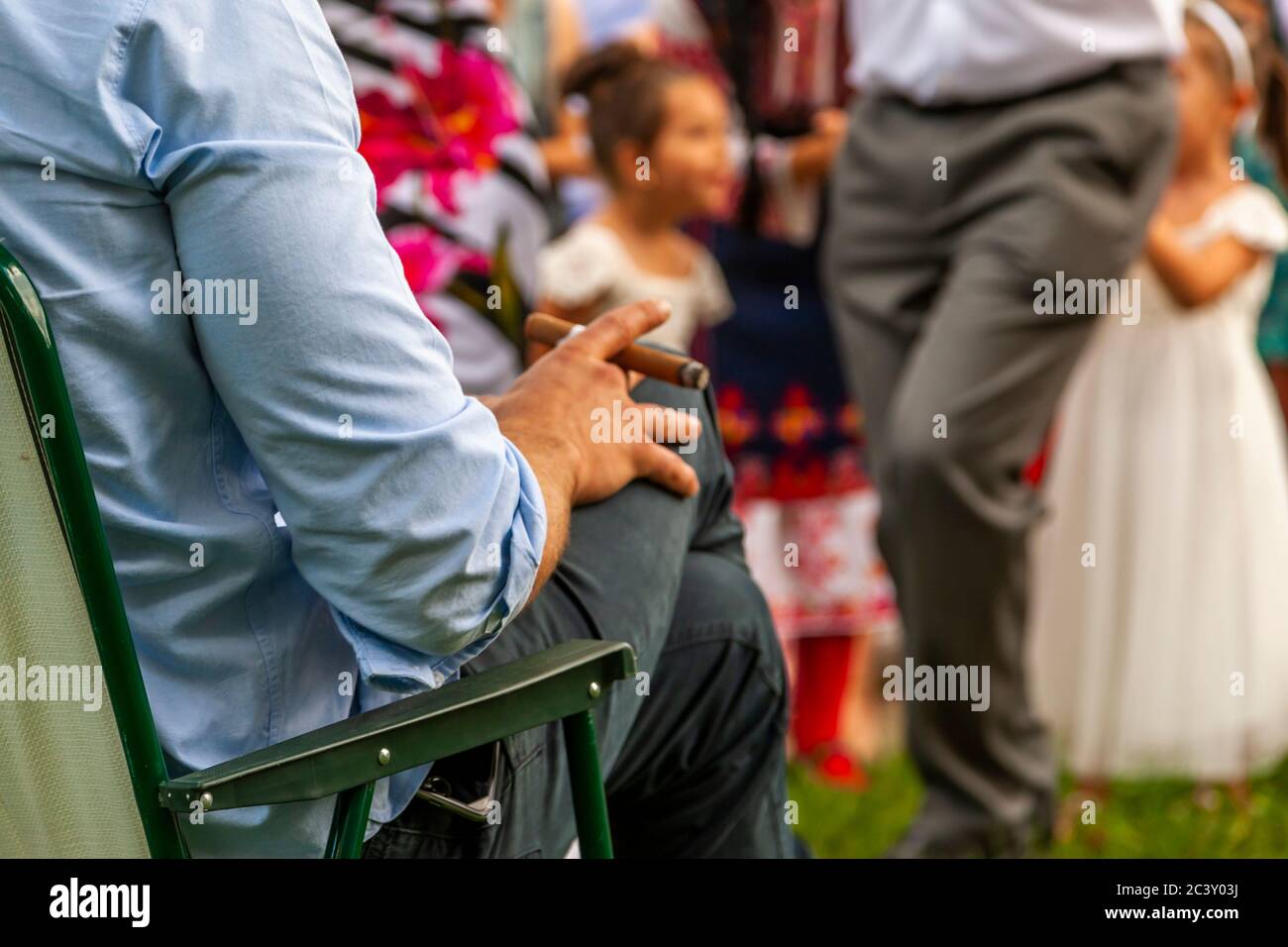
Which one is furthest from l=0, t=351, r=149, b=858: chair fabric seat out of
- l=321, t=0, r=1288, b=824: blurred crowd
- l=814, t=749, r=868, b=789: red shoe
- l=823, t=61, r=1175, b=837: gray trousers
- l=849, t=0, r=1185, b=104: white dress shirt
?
l=814, t=749, r=868, b=789: red shoe

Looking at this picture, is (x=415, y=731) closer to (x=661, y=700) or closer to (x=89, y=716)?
(x=89, y=716)

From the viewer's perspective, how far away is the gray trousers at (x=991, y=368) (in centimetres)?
267

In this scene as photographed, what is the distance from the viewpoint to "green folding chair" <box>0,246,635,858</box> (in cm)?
115

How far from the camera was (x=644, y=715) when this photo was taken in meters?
1.64

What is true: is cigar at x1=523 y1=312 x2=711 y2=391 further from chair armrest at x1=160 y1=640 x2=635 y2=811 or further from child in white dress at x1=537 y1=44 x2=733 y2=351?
child in white dress at x1=537 y1=44 x2=733 y2=351

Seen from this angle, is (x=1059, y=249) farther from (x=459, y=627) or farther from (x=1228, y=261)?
(x=459, y=627)

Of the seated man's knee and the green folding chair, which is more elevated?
the green folding chair

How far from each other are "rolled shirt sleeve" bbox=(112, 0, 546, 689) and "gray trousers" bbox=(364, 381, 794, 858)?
17cm

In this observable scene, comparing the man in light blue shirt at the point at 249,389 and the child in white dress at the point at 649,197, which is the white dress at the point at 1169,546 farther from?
the man in light blue shirt at the point at 249,389

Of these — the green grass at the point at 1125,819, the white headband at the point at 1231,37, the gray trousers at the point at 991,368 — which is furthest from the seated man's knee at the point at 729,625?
the white headband at the point at 1231,37

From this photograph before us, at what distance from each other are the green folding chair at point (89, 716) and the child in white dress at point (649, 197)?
7.51ft

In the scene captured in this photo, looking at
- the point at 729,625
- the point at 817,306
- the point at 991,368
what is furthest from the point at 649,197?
the point at 729,625

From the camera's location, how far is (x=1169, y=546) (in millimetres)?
3279

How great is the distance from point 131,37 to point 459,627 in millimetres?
457
